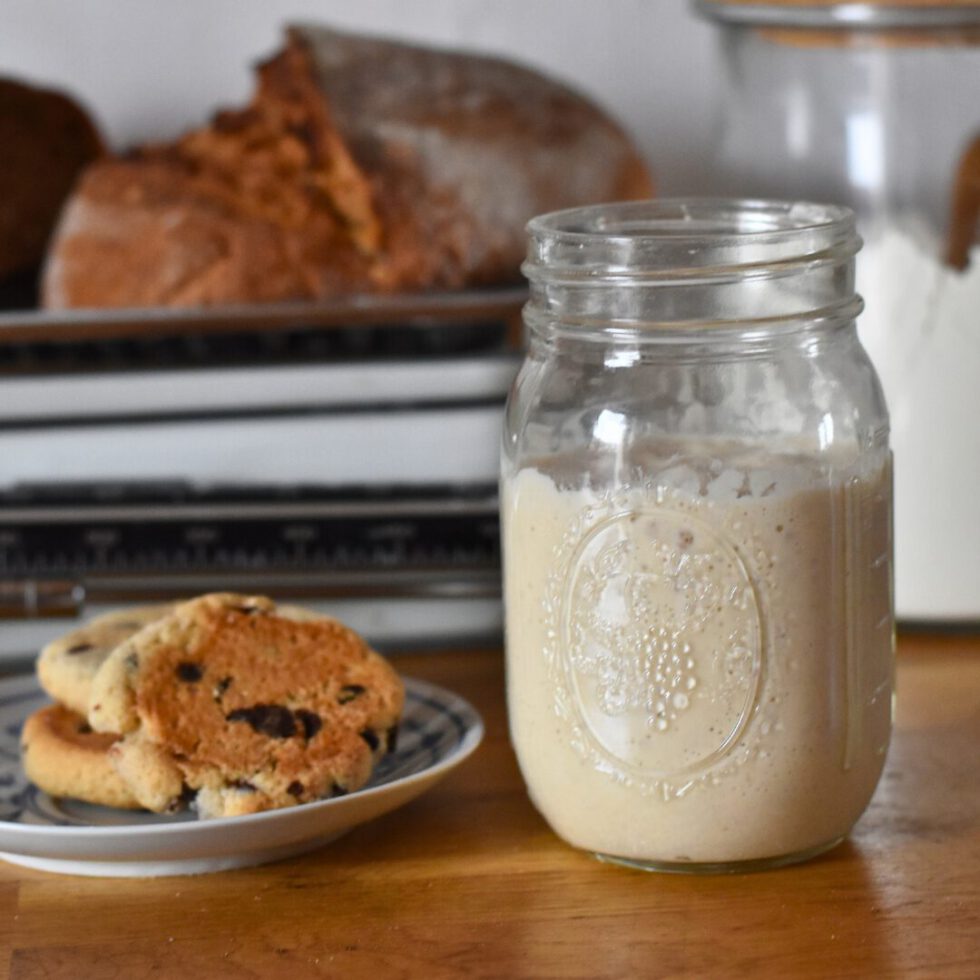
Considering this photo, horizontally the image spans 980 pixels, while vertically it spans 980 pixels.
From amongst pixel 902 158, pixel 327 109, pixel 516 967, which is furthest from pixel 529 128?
pixel 516 967

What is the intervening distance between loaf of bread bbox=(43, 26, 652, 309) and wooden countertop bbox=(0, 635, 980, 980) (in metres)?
0.39

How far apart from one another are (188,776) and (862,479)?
0.30m

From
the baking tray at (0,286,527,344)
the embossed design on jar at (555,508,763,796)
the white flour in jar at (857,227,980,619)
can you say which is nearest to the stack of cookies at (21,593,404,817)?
the embossed design on jar at (555,508,763,796)

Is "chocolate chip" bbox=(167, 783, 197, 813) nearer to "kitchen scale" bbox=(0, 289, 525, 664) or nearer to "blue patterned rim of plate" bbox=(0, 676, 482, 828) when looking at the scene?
"blue patterned rim of plate" bbox=(0, 676, 482, 828)

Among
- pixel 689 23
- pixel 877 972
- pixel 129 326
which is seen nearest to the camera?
pixel 877 972

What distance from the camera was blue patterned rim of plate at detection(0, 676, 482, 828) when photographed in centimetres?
67

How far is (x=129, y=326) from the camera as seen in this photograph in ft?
2.92

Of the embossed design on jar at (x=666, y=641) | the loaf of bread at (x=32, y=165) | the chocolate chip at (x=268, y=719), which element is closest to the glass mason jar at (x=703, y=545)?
the embossed design on jar at (x=666, y=641)

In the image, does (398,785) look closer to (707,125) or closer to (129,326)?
(129,326)

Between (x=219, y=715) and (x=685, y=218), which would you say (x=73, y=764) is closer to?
(x=219, y=715)

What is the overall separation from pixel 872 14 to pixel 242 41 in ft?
1.75

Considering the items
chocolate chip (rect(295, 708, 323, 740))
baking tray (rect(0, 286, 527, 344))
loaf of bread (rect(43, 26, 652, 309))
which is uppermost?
loaf of bread (rect(43, 26, 652, 309))

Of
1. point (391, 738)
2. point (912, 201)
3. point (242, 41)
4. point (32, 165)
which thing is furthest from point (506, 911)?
point (242, 41)

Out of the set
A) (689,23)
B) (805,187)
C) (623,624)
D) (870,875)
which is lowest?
(870,875)
